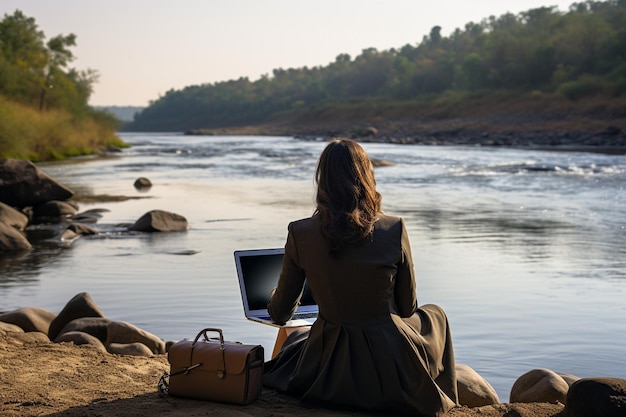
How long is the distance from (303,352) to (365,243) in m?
0.66

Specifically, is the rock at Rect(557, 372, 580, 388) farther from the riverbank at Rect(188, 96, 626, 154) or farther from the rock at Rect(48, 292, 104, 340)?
the riverbank at Rect(188, 96, 626, 154)

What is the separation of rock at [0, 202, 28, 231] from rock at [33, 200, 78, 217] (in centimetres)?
162

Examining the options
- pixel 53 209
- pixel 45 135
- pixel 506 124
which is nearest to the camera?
pixel 53 209

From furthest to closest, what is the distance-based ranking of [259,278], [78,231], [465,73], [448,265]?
[465,73] → [78,231] → [448,265] → [259,278]

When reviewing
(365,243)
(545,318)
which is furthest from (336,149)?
(545,318)

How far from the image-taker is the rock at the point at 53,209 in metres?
17.8

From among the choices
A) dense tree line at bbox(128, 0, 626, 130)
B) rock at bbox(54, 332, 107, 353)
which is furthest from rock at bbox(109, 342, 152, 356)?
dense tree line at bbox(128, 0, 626, 130)

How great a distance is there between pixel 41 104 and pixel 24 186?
142ft

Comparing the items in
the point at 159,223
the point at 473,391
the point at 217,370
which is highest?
the point at 217,370

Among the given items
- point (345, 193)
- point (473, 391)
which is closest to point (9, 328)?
point (473, 391)

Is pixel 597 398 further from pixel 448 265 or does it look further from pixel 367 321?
pixel 448 265

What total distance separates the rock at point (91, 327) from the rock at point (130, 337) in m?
0.16

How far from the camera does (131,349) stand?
6.45 metres

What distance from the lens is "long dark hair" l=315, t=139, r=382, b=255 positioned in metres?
3.96
